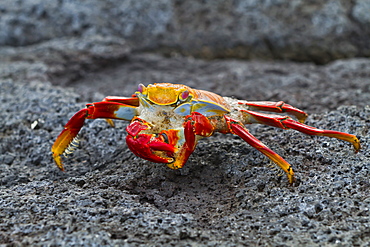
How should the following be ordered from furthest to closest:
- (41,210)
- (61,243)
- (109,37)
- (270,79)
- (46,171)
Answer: (109,37), (270,79), (46,171), (41,210), (61,243)

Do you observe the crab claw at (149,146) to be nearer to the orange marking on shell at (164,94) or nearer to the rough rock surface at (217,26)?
the orange marking on shell at (164,94)

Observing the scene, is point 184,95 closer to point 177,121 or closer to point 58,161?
point 177,121

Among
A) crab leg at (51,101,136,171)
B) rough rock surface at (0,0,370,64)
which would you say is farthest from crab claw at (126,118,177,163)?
rough rock surface at (0,0,370,64)

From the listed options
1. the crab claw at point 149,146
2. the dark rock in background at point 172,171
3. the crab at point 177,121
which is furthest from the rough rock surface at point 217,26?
the crab claw at point 149,146

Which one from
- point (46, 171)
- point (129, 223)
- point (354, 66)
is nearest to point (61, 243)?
point (129, 223)

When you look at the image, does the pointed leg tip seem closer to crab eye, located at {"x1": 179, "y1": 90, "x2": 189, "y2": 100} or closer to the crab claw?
the crab claw

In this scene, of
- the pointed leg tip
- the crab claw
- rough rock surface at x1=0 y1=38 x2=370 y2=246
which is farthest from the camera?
the pointed leg tip

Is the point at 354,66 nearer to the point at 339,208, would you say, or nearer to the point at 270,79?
the point at 270,79
